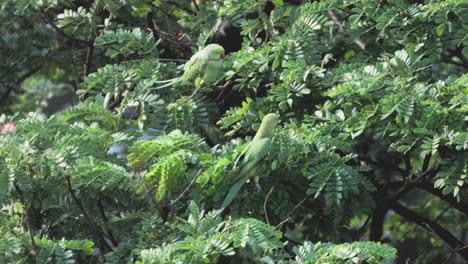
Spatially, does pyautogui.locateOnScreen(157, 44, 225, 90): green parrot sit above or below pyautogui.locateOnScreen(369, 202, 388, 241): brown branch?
above

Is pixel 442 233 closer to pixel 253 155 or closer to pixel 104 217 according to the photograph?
pixel 253 155

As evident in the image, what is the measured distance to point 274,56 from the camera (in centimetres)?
377

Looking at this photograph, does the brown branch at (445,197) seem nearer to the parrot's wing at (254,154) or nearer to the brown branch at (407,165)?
the brown branch at (407,165)

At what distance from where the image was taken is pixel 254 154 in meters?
3.18

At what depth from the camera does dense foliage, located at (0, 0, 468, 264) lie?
314cm

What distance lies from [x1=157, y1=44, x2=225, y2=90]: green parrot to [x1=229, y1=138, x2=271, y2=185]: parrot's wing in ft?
1.43

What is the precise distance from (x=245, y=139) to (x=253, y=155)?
52cm

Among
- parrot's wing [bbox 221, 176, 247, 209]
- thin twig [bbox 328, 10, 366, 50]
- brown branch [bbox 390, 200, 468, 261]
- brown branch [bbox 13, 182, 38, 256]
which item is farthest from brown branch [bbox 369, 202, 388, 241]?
brown branch [bbox 13, 182, 38, 256]

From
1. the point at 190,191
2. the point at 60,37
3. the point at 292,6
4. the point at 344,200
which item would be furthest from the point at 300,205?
the point at 60,37

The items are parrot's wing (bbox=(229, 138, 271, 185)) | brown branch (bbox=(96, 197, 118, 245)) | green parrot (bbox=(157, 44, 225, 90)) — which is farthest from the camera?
green parrot (bbox=(157, 44, 225, 90))

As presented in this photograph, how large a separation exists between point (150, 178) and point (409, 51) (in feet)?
3.82

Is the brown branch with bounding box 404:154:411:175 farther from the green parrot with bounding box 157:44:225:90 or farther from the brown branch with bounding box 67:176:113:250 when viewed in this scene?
the brown branch with bounding box 67:176:113:250

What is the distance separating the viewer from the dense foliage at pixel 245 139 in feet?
10.3

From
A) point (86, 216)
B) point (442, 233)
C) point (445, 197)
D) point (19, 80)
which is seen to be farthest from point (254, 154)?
point (19, 80)
